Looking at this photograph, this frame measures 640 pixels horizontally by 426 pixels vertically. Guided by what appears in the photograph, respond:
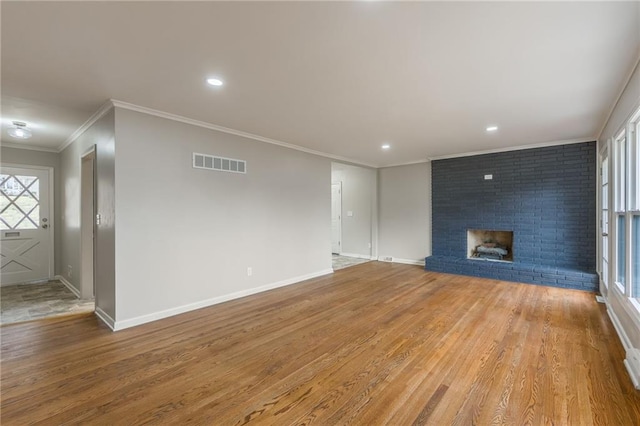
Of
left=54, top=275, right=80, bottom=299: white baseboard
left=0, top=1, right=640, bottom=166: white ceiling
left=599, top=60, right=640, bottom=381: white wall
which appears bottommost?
left=54, top=275, right=80, bottom=299: white baseboard

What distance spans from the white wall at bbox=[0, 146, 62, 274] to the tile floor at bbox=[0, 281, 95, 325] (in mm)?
717

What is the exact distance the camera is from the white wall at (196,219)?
3.18 meters

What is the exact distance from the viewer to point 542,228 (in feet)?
17.1

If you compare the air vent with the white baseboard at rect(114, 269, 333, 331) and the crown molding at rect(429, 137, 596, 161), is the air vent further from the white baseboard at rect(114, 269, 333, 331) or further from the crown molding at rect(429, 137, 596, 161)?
the crown molding at rect(429, 137, 596, 161)

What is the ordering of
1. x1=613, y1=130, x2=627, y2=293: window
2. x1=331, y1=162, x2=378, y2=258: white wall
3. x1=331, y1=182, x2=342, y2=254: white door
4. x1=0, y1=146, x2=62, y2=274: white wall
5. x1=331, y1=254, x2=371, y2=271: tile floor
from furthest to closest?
x1=331, y1=182, x2=342, y2=254: white door, x1=331, y1=162, x2=378, y2=258: white wall, x1=331, y1=254, x2=371, y2=271: tile floor, x1=0, y1=146, x2=62, y2=274: white wall, x1=613, y1=130, x2=627, y2=293: window

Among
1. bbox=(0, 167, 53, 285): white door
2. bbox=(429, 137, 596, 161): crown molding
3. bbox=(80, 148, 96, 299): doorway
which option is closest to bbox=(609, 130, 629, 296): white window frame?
bbox=(429, 137, 596, 161): crown molding

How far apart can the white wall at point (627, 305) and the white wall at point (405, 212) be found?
333 cm

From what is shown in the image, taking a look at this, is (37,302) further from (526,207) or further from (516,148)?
(516,148)

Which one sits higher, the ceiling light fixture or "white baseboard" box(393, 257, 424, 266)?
the ceiling light fixture

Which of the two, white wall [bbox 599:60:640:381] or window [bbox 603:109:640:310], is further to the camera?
window [bbox 603:109:640:310]

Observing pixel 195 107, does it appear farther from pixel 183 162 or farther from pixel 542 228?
pixel 542 228

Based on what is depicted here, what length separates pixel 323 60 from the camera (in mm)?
2277

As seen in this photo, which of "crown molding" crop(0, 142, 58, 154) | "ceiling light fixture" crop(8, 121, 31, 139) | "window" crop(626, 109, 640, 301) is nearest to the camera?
"window" crop(626, 109, 640, 301)

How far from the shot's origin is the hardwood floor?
1.80m
